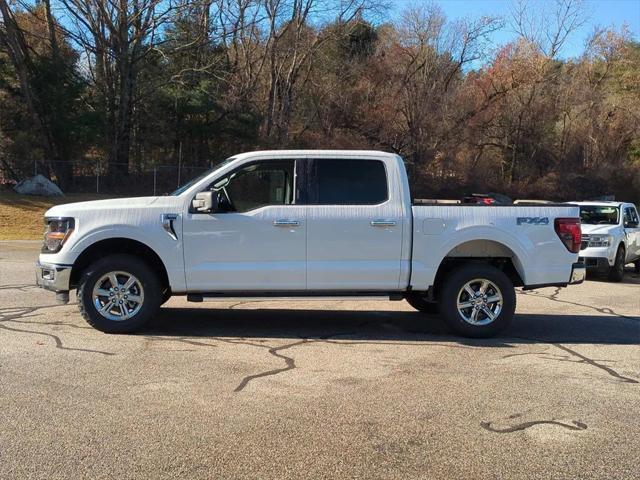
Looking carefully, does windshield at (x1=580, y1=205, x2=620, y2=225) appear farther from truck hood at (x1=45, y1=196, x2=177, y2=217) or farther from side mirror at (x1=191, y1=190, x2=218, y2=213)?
truck hood at (x1=45, y1=196, x2=177, y2=217)

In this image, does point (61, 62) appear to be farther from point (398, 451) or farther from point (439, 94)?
point (398, 451)

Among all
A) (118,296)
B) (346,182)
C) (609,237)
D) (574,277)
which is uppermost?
(346,182)

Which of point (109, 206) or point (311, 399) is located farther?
point (109, 206)

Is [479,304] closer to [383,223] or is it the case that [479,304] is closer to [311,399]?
[383,223]

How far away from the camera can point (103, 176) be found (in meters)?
31.7

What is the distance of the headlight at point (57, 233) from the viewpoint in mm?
7047

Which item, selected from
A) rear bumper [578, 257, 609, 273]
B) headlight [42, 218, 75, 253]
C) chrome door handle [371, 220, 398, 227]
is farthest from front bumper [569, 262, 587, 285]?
rear bumper [578, 257, 609, 273]

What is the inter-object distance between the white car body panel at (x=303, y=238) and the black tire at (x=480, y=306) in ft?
0.97

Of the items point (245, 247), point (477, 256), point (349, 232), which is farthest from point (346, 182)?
point (477, 256)

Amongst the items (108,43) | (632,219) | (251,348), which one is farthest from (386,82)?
(251,348)

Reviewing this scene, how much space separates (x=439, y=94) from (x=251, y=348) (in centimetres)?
3596

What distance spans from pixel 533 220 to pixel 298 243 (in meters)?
2.86

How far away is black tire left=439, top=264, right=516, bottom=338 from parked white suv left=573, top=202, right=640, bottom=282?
6.33 meters

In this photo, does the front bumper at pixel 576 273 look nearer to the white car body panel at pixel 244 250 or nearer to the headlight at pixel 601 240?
the white car body panel at pixel 244 250
